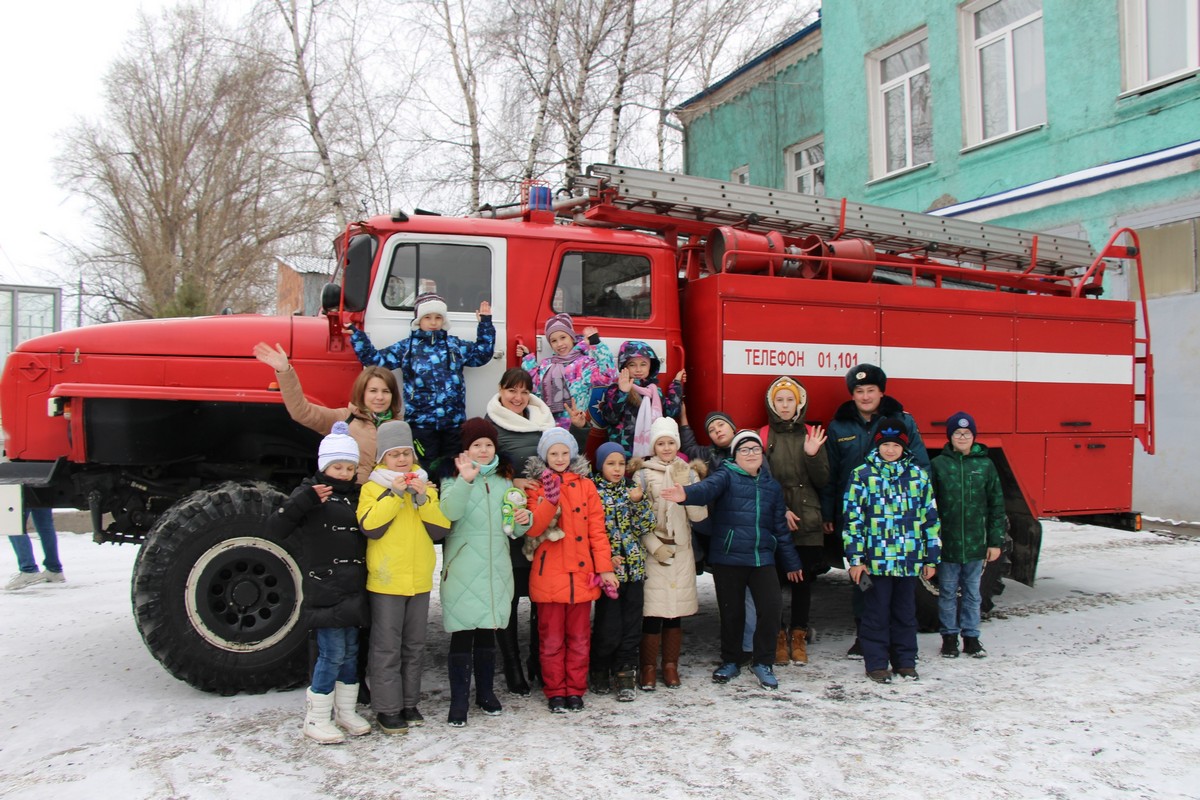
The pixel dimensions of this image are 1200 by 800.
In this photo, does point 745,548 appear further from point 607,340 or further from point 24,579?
point 24,579

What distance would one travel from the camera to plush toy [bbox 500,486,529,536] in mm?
4477

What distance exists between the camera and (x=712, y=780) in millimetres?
3629

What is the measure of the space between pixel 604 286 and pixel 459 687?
2.72 meters

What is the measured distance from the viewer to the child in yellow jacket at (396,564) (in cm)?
418

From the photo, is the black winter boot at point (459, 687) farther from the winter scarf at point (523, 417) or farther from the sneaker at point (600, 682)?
the winter scarf at point (523, 417)

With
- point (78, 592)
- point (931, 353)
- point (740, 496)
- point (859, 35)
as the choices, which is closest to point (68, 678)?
point (78, 592)

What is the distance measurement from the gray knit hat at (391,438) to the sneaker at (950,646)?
3.76m

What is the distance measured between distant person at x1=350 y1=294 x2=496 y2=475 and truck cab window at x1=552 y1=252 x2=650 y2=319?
2.61 ft

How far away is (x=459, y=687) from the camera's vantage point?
14.2 feet

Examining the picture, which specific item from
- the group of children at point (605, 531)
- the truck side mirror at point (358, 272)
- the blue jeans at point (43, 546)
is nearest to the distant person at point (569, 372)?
the group of children at point (605, 531)

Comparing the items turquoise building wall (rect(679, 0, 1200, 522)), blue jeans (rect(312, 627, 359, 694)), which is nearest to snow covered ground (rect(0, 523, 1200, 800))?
blue jeans (rect(312, 627, 359, 694))

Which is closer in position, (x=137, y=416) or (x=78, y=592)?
(x=137, y=416)

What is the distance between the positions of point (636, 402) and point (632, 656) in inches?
59.2

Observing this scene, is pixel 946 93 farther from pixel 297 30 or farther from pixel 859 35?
pixel 297 30
